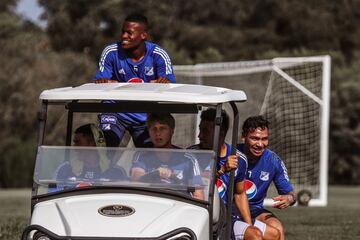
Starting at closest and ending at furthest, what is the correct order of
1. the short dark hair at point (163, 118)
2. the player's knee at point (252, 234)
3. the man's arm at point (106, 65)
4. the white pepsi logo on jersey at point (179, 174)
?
the white pepsi logo on jersey at point (179, 174) < the short dark hair at point (163, 118) < the player's knee at point (252, 234) < the man's arm at point (106, 65)

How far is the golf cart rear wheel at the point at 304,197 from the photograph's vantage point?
21984mm

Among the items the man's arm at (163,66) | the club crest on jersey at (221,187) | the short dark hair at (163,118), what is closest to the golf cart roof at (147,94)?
the short dark hair at (163,118)

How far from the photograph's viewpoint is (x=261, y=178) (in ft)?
30.1

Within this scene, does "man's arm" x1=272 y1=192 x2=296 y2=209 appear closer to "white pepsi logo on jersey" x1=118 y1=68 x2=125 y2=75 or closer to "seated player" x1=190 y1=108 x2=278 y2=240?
"seated player" x1=190 y1=108 x2=278 y2=240

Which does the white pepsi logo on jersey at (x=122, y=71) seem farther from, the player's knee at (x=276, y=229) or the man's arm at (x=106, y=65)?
the player's knee at (x=276, y=229)

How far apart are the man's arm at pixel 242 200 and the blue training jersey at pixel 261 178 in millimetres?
710

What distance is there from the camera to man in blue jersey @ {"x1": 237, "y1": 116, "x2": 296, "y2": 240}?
8.93 meters

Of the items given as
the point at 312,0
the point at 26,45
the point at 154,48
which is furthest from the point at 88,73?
the point at 154,48

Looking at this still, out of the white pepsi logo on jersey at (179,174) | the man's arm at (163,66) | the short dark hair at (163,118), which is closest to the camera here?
the white pepsi logo on jersey at (179,174)

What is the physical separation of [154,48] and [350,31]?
53.5 meters

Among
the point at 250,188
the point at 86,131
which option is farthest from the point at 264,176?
the point at 86,131

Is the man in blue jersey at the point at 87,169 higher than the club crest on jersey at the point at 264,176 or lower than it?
higher

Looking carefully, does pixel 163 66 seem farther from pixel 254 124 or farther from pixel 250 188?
pixel 250 188

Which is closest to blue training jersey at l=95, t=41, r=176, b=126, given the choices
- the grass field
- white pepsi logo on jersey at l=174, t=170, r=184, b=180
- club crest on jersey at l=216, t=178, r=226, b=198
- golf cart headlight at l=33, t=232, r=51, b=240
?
club crest on jersey at l=216, t=178, r=226, b=198
